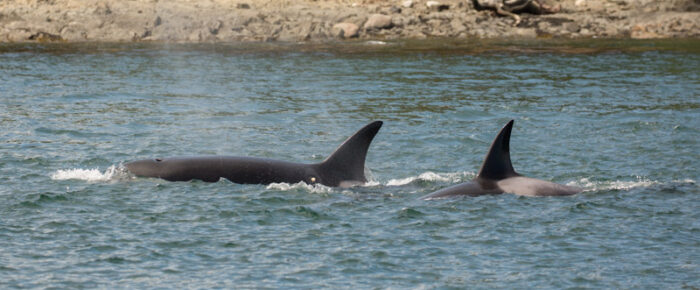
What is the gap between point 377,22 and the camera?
50031mm

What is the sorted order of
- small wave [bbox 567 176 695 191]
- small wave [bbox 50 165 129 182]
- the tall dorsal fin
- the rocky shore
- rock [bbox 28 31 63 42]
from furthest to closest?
the rocky shore
rock [bbox 28 31 63 42]
small wave [bbox 50 165 129 182]
small wave [bbox 567 176 695 191]
the tall dorsal fin

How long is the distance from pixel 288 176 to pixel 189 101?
1319cm

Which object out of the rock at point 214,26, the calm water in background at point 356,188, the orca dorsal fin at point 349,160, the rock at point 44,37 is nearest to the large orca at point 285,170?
the orca dorsal fin at point 349,160

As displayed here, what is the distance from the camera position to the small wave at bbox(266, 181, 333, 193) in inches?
559

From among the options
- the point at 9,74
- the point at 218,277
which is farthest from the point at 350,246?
the point at 9,74

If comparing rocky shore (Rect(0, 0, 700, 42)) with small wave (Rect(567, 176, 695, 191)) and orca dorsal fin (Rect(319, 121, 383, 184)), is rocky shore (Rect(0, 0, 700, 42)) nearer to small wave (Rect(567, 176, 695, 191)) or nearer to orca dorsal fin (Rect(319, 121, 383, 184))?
small wave (Rect(567, 176, 695, 191))

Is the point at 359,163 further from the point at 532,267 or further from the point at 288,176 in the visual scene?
the point at 532,267

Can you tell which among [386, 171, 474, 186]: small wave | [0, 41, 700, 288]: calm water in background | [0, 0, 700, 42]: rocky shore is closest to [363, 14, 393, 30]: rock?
[0, 0, 700, 42]: rocky shore

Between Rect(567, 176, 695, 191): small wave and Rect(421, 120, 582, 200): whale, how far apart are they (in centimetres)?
90

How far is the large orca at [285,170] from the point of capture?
1452cm

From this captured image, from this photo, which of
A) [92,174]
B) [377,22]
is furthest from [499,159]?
[377,22]

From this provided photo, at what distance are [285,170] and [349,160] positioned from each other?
0.97 meters

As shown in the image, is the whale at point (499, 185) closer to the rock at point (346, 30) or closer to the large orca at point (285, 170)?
the large orca at point (285, 170)

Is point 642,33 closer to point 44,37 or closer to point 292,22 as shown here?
point 292,22
